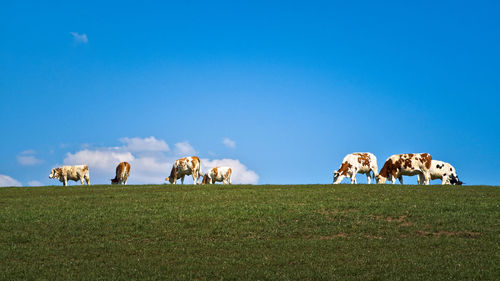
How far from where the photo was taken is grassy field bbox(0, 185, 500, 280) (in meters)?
17.1

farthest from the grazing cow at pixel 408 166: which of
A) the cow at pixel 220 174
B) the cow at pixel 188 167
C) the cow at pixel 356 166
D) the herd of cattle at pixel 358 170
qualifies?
the cow at pixel 188 167

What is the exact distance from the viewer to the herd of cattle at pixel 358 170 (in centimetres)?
4706

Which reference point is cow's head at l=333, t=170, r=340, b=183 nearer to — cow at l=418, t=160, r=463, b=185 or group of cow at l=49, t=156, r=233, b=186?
cow at l=418, t=160, r=463, b=185

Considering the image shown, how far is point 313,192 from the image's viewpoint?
34.4m

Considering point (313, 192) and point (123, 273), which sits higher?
point (313, 192)

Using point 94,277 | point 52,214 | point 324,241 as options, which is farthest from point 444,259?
point 52,214

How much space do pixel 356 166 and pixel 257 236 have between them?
26.6 metres

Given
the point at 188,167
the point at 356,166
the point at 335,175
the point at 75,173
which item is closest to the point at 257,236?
the point at 335,175

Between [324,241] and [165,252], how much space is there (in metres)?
6.96

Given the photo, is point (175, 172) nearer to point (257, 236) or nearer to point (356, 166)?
point (356, 166)

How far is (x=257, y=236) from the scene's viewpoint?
73.0 ft

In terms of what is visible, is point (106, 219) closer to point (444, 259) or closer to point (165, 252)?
point (165, 252)

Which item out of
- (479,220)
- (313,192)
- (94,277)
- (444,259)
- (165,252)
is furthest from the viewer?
(313,192)

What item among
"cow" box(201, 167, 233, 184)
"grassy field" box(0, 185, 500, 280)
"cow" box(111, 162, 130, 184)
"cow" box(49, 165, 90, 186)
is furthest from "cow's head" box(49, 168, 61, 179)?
"grassy field" box(0, 185, 500, 280)
